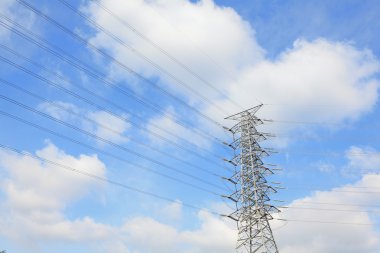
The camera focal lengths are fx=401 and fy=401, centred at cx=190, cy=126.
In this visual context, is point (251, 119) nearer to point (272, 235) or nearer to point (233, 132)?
point (233, 132)

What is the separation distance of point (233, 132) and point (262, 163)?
15.2ft

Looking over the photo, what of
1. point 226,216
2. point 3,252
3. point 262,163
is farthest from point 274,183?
point 3,252

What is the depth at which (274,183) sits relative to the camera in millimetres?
37094

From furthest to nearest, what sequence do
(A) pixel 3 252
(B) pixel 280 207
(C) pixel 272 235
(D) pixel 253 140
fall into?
(A) pixel 3 252, (D) pixel 253 140, (B) pixel 280 207, (C) pixel 272 235

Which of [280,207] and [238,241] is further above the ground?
[280,207]

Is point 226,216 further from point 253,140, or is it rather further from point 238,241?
point 253,140

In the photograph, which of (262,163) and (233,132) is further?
(233,132)

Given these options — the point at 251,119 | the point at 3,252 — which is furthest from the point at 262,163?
the point at 3,252

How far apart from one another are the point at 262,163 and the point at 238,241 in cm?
751

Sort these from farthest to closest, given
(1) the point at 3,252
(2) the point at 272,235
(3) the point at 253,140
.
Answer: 1. (1) the point at 3,252
2. (3) the point at 253,140
3. (2) the point at 272,235

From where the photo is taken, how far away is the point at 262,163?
36.7 meters

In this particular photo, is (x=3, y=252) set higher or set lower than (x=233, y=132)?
lower

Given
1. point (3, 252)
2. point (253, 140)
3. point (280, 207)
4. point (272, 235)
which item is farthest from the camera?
point (3, 252)

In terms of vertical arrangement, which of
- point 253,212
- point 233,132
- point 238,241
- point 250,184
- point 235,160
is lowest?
point 238,241
